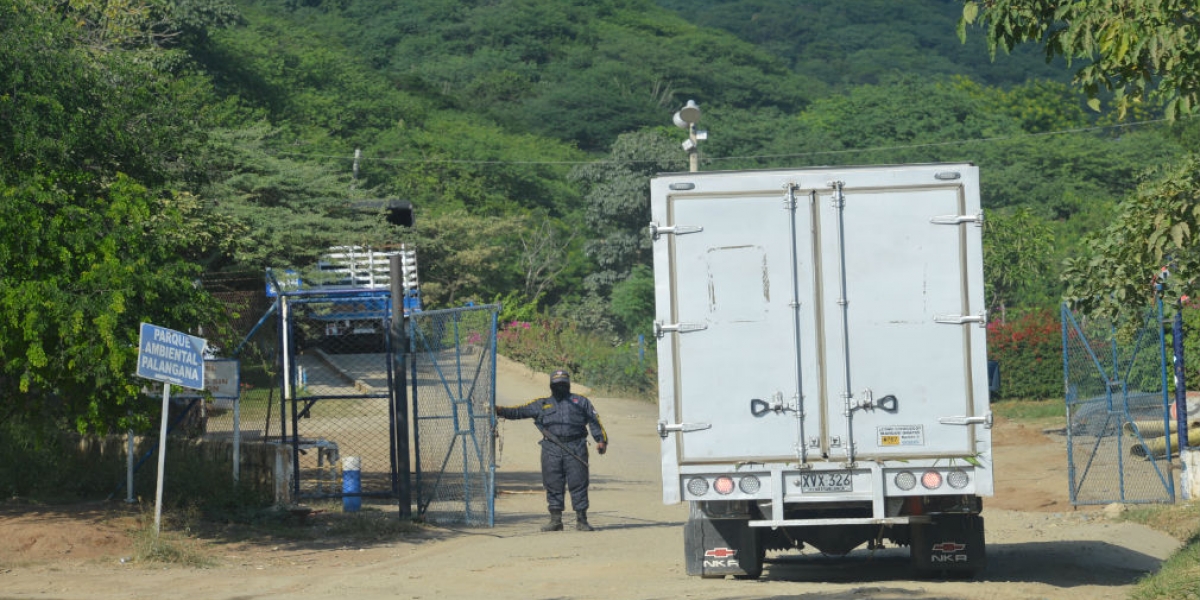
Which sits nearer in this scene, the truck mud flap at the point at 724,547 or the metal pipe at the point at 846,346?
the metal pipe at the point at 846,346

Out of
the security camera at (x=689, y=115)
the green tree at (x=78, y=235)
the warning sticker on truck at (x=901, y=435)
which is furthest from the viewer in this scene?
the security camera at (x=689, y=115)

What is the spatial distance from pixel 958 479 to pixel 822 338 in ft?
4.46

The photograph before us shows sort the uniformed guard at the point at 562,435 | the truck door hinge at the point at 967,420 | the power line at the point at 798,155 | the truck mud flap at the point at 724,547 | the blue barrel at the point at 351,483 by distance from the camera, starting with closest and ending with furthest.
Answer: the truck door hinge at the point at 967,420
the truck mud flap at the point at 724,547
the uniformed guard at the point at 562,435
the blue barrel at the point at 351,483
the power line at the point at 798,155

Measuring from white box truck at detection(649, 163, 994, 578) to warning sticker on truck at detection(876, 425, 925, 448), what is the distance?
0.05ft

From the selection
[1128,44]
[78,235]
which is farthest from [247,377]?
[1128,44]

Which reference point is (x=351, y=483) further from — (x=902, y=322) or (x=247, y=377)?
(x=247, y=377)

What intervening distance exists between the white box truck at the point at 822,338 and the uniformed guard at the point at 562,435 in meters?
4.79

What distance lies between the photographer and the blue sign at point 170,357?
42.7ft

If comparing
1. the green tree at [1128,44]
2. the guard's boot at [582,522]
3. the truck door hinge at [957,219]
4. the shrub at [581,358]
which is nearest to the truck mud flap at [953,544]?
the truck door hinge at [957,219]

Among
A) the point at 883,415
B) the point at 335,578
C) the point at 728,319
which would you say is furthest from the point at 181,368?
the point at 883,415

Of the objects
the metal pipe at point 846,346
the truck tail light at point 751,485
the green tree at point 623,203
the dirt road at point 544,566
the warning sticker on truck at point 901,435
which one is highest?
the green tree at point 623,203

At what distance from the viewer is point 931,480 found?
10.7m

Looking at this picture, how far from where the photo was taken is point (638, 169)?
59.8 m

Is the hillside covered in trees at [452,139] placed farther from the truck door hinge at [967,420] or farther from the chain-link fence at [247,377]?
the truck door hinge at [967,420]
